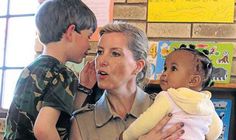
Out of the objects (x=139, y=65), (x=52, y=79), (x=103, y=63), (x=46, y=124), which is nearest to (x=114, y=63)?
(x=103, y=63)

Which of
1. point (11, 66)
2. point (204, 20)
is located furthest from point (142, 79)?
point (11, 66)

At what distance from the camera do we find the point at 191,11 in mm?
2400

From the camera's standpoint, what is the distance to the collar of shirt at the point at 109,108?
1657 millimetres

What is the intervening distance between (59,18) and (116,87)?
14.0 inches

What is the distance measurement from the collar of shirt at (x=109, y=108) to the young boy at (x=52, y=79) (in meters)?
0.13

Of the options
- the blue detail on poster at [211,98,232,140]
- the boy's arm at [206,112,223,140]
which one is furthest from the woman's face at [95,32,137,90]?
the blue detail on poster at [211,98,232,140]

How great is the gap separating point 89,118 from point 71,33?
351 mm

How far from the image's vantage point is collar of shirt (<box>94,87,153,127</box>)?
166 centimetres

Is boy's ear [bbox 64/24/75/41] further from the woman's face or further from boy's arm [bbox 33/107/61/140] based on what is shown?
boy's arm [bbox 33/107/61/140]

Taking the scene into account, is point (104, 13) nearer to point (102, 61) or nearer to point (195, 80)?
point (102, 61)

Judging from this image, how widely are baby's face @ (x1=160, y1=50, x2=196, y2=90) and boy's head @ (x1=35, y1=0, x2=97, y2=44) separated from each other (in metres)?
0.40

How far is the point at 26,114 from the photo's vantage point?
4.99ft

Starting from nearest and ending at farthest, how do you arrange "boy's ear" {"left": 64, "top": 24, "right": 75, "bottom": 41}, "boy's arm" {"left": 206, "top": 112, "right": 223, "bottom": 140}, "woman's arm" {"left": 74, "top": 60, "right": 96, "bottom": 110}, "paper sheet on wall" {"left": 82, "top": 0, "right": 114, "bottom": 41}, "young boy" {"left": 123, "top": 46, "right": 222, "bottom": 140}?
"young boy" {"left": 123, "top": 46, "right": 222, "bottom": 140}
"boy's arm" {"left": 206, "top": 112, "right": 223, "bottom": 140}
"boy's ear" {"left": 64, "top": 24, "right": 75, "bottom": 41}
"woman's arm" {"left": 74, "top": 60, "right": 96, "bottom": 110}
"paper sheet on wall" {"left": 82, "top": 0, "right": 114, "bottom": 41}

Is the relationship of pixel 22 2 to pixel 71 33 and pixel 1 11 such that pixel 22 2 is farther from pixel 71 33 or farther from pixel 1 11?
pixel 71 33
